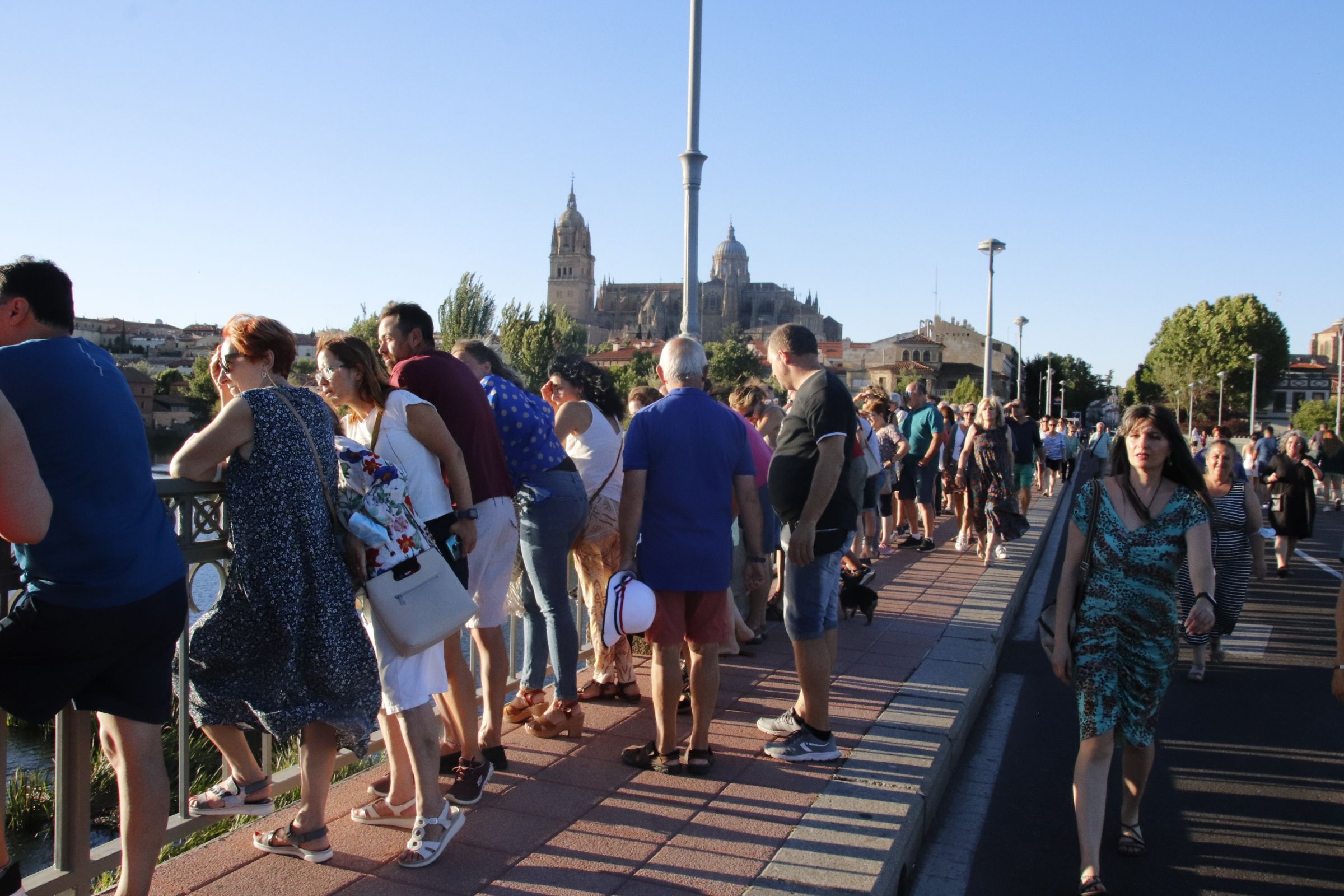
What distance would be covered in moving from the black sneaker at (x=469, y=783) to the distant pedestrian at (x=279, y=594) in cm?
58

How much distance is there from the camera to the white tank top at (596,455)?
533 centimetres

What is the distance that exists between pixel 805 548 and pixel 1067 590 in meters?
1.11

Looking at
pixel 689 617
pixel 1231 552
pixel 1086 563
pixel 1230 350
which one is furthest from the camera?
pixel 1230 350

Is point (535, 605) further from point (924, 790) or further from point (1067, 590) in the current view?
point (1067, 590)

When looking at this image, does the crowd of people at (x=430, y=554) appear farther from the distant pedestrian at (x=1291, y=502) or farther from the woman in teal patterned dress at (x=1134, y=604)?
the distant pedestrian at (x=1291, y=502)

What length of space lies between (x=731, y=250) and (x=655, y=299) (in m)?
16.5

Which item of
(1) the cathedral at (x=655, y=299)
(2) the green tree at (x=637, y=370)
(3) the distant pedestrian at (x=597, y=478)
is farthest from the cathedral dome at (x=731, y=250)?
(3) the distant pedestrian at (x=597, y=478)

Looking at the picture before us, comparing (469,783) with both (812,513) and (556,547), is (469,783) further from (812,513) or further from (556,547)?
(812,513)

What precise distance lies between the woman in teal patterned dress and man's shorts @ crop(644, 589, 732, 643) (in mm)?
1392

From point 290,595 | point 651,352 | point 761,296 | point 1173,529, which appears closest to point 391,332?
point 290,595

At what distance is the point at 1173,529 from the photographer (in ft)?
12.3

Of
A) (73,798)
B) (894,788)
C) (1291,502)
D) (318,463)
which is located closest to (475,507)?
(318,463)

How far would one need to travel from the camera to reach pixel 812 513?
4.46 metres

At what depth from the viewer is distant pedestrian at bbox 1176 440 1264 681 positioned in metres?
6.80
